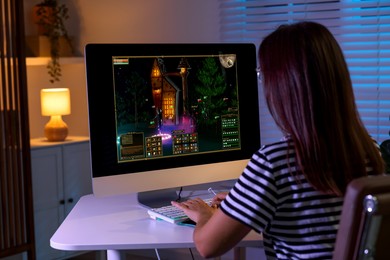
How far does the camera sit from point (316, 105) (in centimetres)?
145

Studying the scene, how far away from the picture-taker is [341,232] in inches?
46.7

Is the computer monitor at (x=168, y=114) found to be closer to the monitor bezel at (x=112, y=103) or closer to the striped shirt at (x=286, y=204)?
the monitor bezel at (x=112, y=103)

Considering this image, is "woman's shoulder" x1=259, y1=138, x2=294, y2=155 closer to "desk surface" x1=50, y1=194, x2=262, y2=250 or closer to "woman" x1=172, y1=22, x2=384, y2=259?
"woman" x1=172, y1=22, x2=384, y2=259

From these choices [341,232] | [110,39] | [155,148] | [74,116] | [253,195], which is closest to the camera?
[341,232]

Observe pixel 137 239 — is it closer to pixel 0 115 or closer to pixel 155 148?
pixel 155 148

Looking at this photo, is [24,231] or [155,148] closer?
[155,148]

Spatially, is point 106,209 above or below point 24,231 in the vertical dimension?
above

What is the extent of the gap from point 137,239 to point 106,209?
0.42m

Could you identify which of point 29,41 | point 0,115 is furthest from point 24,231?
point 29,41

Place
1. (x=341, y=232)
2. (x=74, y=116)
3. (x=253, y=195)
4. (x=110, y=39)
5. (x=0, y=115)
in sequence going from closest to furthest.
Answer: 1. (x=341, y=232)
2. (x=253, y=195)
3. (x=0, y=115)
4. (x=110, y=39)
5. (x=74, y=116)

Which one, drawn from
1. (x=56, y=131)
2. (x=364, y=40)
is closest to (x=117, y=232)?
(x=364, y=40)

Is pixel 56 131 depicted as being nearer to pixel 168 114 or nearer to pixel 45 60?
pixel 45 60

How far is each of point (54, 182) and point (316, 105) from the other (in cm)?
272

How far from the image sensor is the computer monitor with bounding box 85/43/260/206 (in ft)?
6.94
